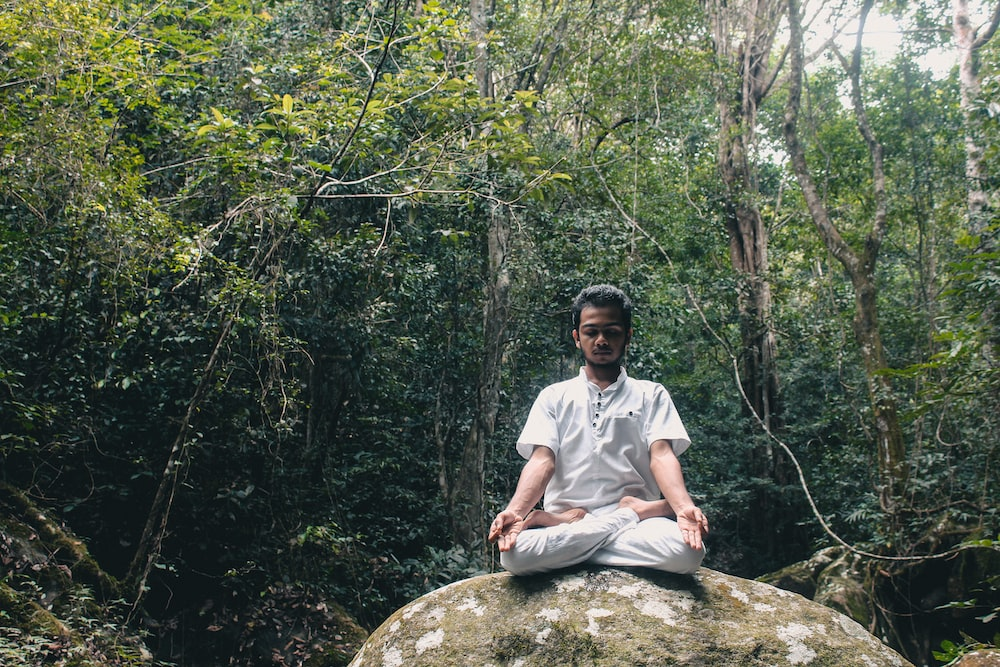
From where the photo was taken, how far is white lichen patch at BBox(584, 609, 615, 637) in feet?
9.53

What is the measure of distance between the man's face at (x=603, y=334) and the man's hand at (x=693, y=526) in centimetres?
76

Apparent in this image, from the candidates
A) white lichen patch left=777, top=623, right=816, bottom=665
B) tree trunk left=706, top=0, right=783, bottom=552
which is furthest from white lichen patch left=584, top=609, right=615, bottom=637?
tree trunk left=706, top=0, right=783, bottom=552

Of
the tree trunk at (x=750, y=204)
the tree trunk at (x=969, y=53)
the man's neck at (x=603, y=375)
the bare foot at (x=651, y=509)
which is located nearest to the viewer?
the bare foot at (x=651, y=509)

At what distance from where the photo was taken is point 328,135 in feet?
22.1

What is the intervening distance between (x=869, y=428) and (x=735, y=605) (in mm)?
8740

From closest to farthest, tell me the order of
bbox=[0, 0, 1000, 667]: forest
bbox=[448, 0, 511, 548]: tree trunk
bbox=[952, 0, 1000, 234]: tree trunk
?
bbox=[0, 0, 1000, 667]: forest, bbox=[448, 0, 511, 548]: tree trunk, bbox=[952, 0, 1000, 234]: tree trunk

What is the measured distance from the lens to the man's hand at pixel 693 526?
2920mm

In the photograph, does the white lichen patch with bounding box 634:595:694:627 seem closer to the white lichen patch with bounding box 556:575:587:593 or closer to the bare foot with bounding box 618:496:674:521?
the white lichen patch with bounding box 556:575:587:593

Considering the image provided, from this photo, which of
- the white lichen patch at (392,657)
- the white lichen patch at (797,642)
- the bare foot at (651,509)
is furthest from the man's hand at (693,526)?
the white lichen patch at (392,657)

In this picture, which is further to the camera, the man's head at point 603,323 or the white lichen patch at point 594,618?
the man's head at point 603,323

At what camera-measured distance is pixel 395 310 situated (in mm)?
8039

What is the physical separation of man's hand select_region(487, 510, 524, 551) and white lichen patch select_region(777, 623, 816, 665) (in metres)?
1.04

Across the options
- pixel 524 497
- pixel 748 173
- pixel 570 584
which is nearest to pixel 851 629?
pixel 570 584

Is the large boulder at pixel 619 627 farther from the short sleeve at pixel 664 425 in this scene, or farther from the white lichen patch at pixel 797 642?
the short sleeve at pixel 664 425
